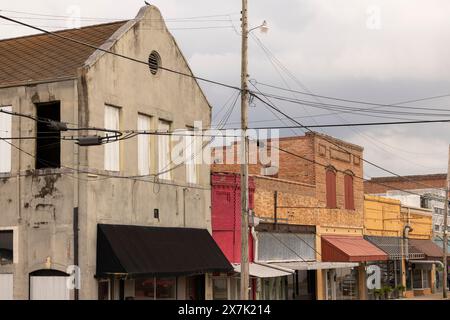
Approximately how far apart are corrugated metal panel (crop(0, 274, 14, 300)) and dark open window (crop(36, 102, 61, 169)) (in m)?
3.40

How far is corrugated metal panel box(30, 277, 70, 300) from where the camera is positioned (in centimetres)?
2155

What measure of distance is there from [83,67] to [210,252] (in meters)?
8.43

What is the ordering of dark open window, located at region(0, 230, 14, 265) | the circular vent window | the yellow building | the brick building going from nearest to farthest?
dark open window, located at region(0, 230, 14, 265)
the circular vent window
the brick building
the yellow building

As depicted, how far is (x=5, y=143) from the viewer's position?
23047 millimetres

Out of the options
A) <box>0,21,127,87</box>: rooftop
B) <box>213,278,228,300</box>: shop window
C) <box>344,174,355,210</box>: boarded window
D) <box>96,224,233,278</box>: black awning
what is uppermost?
<box>0,21,127,87</box>: rooftop

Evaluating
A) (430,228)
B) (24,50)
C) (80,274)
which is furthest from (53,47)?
(430,228)

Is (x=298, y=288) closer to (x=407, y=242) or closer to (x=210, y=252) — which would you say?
(x=210, y=252)

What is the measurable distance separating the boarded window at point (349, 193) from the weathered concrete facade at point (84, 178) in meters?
17.5

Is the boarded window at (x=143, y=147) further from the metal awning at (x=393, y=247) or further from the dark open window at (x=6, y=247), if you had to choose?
the metal awning at (x=393, y=247)

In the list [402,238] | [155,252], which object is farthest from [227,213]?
[402,238]

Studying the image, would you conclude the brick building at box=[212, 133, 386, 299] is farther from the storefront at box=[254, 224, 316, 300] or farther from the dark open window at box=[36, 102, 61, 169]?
the dark open window at box=[36, 102, 61, 169]

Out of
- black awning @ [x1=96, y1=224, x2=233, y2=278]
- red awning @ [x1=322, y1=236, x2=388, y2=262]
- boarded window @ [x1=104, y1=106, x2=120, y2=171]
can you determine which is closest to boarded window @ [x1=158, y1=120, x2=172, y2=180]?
black awning @ [x1=96, y1=224, x2=233, y2=278]

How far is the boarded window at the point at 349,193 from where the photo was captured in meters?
40.8
